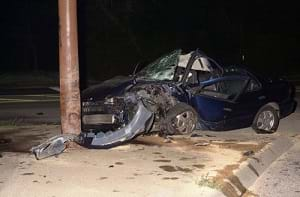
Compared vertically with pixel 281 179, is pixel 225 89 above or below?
above

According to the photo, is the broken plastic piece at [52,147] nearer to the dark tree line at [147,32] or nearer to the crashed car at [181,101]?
the crashed car at [181,101]

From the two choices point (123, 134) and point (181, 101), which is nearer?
point (123, 134)

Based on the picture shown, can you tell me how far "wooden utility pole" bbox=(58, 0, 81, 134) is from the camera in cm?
838

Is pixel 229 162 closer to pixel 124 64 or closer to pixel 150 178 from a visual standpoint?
pixel 150 178

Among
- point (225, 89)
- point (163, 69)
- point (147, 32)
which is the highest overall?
point (147, 32)

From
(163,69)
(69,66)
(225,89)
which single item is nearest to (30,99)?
(163,69)

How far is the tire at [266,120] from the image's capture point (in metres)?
10.8

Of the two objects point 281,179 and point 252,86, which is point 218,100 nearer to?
point 252,86

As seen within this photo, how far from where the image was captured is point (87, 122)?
9.57 metres

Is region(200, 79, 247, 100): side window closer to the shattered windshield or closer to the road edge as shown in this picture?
the shattered windshield

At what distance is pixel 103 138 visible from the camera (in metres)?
8.70

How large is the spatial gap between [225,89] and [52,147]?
367 cm

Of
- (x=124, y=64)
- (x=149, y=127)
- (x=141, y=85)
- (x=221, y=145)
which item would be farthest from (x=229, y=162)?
(x=124, y=64)

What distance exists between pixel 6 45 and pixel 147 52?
664 centimetres
